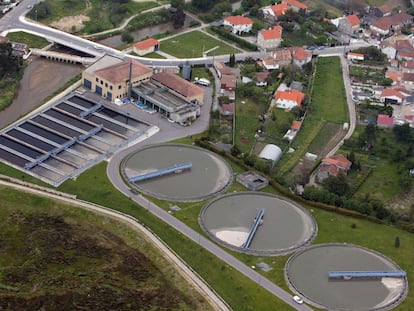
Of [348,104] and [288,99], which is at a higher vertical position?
[288,99]

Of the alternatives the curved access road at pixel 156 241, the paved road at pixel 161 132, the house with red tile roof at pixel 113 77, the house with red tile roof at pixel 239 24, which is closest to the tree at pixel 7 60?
the house with red tile roof at pixel 113 77

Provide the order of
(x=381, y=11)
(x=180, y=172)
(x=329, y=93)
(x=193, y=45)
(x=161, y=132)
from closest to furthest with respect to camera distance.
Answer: (x=180, y=172) → (x=161, y=132) → (x=329, y=93) → (x=193, y=45) → (x=381, y=11)

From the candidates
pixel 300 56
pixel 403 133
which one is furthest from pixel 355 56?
pixel 403 133

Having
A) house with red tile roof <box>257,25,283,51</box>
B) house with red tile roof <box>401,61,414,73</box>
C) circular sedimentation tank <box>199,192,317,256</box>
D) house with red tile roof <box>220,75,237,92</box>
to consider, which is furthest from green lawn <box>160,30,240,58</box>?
circular sedimentation tank <box>199,192,317,256</box>

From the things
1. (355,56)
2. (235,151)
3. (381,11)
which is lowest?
(235,151)

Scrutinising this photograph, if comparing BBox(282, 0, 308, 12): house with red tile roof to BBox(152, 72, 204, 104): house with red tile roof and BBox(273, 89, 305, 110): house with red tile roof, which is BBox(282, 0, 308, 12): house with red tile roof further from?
BBox(152, 72, 204, 104): house with red tile roof

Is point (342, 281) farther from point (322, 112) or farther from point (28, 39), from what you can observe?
point (28, 39)

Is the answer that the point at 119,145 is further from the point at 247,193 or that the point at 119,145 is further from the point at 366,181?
the point at 366,181
